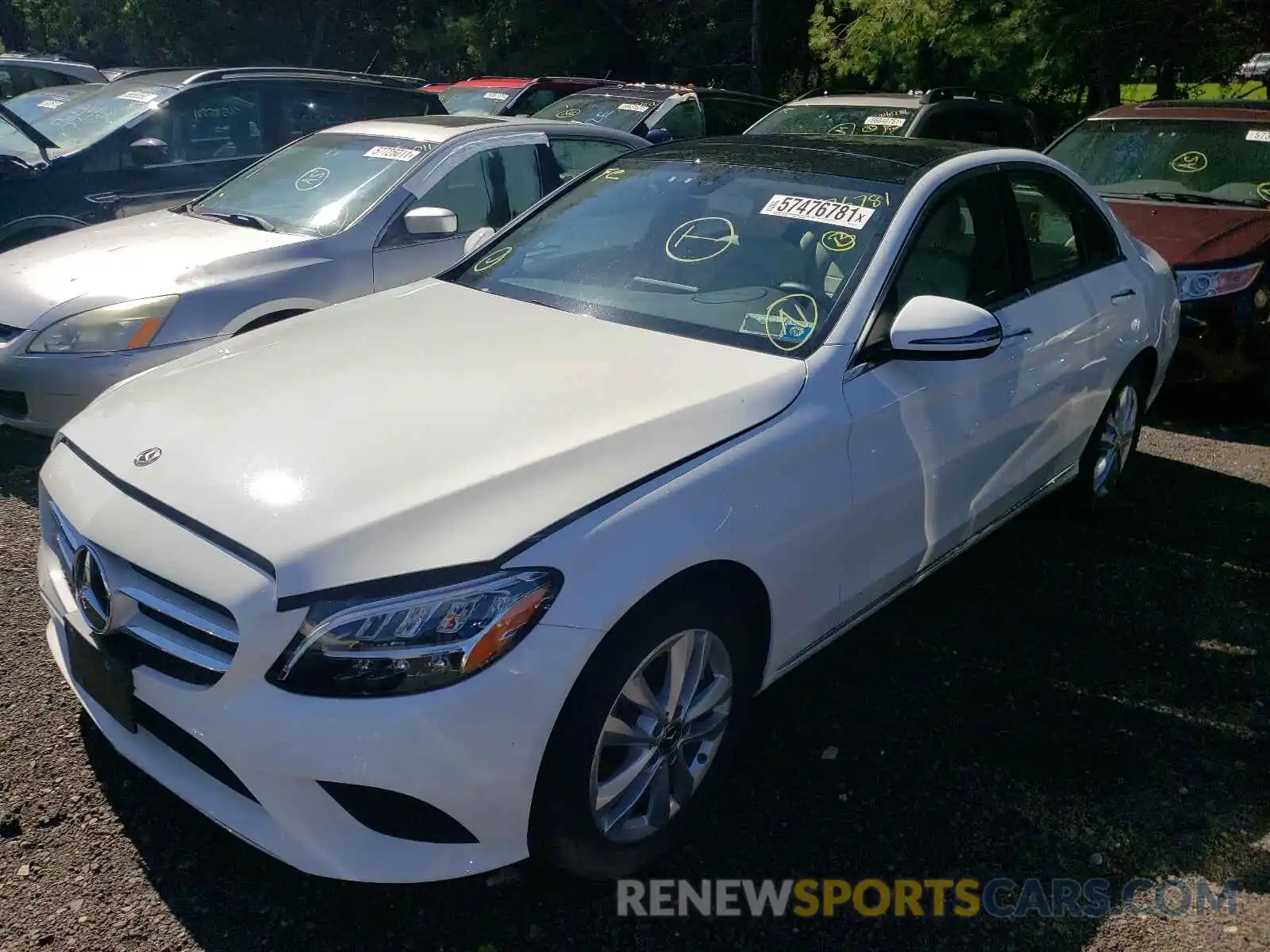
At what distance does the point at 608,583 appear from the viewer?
2.25 metres

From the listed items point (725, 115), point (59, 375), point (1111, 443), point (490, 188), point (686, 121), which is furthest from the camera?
point (725, 115)

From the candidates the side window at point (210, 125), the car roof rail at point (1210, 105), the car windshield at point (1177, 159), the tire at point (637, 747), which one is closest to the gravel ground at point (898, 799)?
the tire at point (637, 747)

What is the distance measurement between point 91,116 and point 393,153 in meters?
3.21

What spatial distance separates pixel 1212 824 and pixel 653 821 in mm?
1561

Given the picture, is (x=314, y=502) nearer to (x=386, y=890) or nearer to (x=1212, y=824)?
(x=386, y=890)

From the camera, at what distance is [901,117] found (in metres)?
8.90

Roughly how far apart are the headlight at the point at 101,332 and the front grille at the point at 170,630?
229cm

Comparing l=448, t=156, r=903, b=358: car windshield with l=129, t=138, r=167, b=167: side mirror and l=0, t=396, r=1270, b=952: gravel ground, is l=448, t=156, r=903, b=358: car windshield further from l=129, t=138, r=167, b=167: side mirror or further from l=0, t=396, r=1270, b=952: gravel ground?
l=129, t=138, r=167, b=167: side mirror

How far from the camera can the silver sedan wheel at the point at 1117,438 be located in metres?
4.67

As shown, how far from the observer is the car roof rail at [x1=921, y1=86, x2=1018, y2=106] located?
9320 mm

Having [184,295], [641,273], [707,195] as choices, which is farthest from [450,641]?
[184,295]

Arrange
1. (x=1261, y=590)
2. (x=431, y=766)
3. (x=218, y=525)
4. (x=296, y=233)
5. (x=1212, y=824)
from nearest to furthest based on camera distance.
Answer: (x=431, y=766)
(x=218, y=525)
(x=1212, y=824)
(x=1261, y=590)
(x=296, y=233)

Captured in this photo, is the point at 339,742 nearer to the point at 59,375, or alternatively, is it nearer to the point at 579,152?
the point at 59,375

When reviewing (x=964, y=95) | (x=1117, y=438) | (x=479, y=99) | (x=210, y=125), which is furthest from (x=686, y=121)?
(x=1117, y=438)
